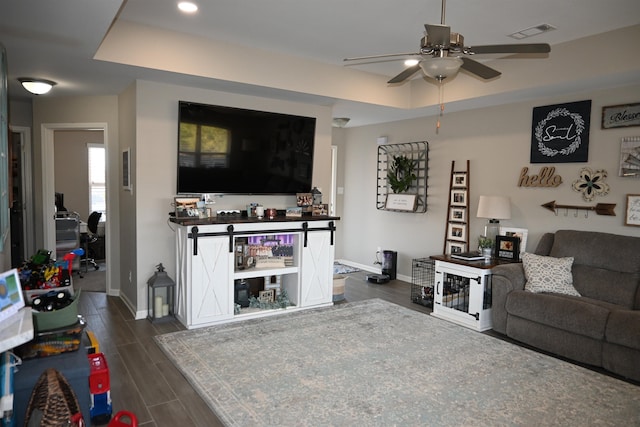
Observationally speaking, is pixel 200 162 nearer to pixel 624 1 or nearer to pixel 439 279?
pixel 439 279

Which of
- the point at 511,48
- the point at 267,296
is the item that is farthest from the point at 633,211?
the point at 267,296

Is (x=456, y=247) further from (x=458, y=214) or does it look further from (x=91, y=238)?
(x=91, y=238)

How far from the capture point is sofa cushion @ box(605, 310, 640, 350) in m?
3.11

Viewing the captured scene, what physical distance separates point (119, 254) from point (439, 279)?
146 inches

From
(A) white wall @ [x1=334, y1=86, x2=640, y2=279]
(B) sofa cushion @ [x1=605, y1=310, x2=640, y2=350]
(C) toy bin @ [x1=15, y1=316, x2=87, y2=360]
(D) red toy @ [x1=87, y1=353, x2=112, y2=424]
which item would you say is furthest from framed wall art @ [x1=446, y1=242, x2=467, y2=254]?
(C) toy bin @ [x1=15, y1=316, x2=87, y2=360]

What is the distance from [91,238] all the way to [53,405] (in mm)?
6014

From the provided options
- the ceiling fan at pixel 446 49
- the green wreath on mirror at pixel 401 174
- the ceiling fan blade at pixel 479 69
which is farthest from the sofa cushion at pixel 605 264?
the green wreath on mirror at pixel 401 174

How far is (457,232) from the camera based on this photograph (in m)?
5.54

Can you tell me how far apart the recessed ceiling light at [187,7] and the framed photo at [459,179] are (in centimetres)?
367

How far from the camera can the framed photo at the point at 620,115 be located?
3971 millimetres

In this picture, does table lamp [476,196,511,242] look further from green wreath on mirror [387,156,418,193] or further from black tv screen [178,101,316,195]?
black tv screen [178,101,316,195]

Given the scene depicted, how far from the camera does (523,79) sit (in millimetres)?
4297

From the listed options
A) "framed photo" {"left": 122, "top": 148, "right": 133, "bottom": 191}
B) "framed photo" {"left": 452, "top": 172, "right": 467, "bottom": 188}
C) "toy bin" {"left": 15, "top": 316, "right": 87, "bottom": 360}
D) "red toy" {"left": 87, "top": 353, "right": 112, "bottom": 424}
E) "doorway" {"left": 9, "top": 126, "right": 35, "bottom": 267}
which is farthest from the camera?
"framed photo" {"left": 452, "top": 172, "right": 467, "bottom": 188}

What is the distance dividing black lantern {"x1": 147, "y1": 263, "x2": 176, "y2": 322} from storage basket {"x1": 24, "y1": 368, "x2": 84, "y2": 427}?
2.36 metres
